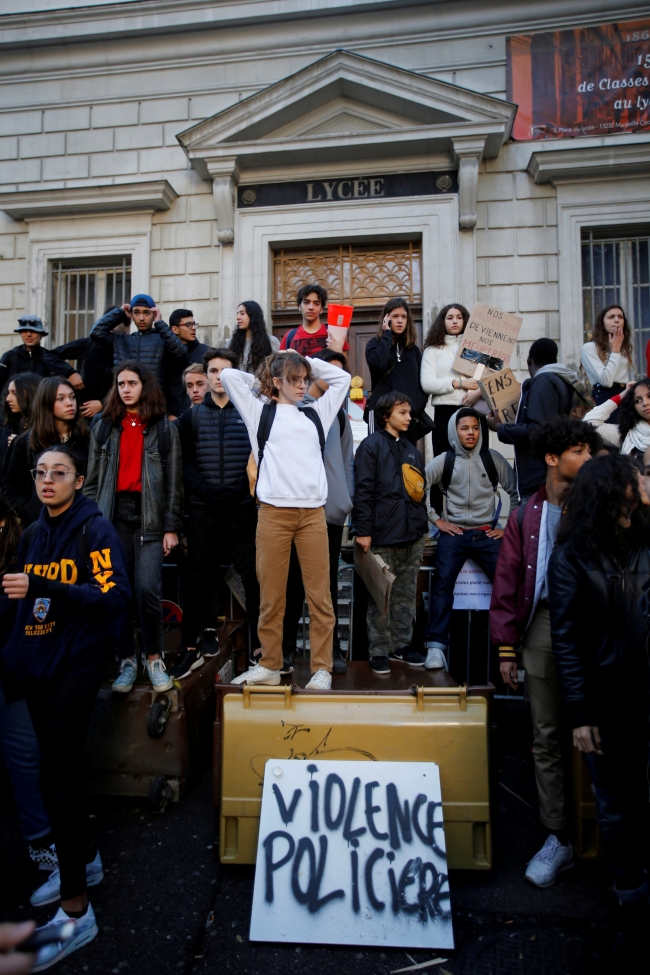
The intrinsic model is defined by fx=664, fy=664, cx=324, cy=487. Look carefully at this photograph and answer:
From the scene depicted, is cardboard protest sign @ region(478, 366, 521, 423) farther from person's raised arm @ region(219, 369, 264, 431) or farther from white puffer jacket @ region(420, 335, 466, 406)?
person's raised arm @ region(219, 369, 264, 431)

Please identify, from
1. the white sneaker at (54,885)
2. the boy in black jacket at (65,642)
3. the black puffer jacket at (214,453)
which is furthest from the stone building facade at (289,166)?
the white sneaker at (54,885)

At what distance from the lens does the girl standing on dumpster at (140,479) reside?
4.17 meters

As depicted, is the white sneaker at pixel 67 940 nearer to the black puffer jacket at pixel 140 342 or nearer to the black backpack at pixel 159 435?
the black backpack at pixel 159 435

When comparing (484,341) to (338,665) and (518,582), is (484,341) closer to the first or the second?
(518,582)

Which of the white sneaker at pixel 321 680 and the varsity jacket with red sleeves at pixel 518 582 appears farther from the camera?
the white sneaker at pixel 321 680

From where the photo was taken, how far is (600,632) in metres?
2.77

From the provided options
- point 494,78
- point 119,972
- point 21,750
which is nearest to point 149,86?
point 494,78

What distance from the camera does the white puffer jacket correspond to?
230 inches

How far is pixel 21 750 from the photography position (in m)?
3.27

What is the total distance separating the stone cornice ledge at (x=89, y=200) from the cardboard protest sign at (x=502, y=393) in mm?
6488

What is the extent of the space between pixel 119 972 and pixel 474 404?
437cm

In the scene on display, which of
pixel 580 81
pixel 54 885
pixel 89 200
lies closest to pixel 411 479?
pixel 54 885

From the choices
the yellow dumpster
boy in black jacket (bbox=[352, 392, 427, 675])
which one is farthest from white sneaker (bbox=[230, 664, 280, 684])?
boy in black jacket (bbox=[352, 392, 427, 675])

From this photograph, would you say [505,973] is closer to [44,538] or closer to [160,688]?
[160,688]
